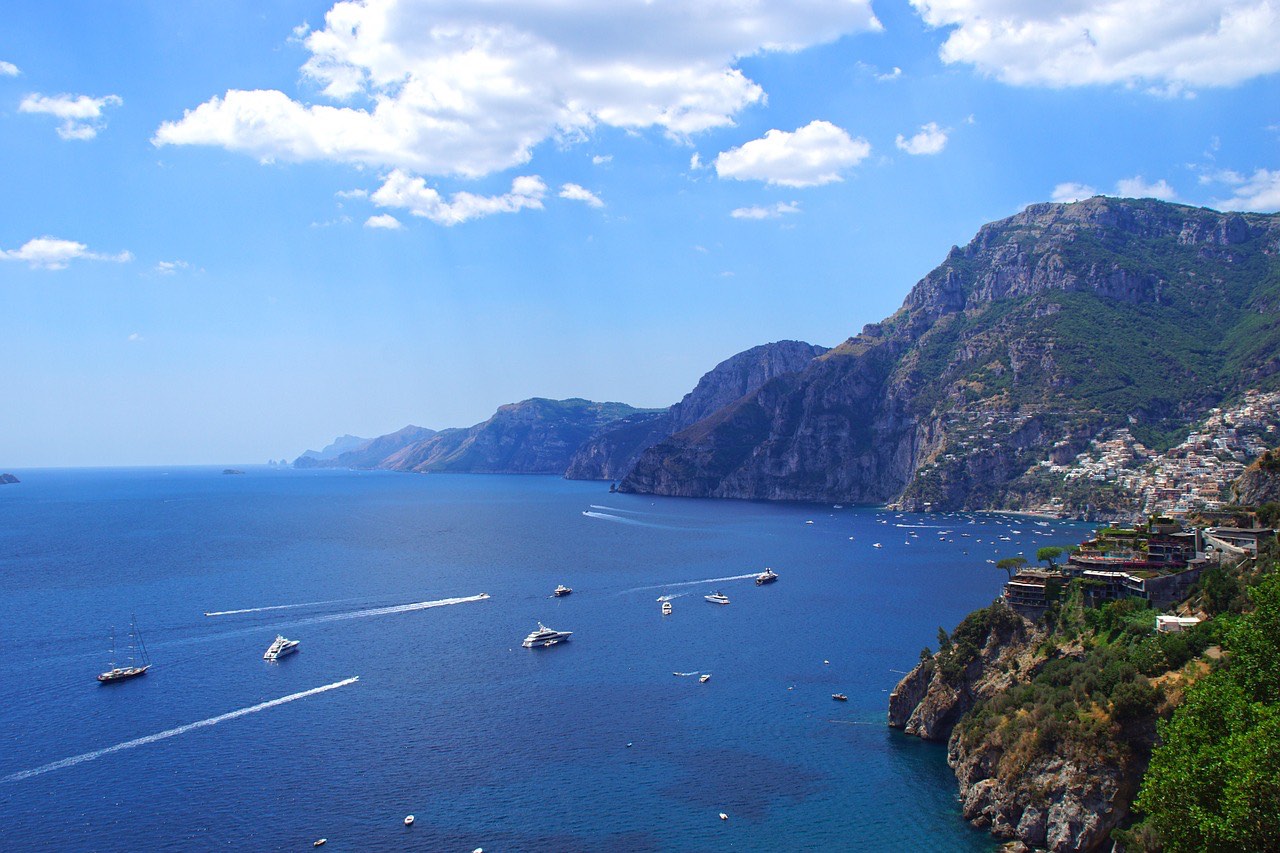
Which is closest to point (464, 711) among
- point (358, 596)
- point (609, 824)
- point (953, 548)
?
point (609, 824)

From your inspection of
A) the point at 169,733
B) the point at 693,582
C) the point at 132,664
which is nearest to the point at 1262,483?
the point at 693,582

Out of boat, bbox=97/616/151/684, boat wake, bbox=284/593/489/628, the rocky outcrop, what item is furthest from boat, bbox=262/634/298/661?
the rocky outcrop

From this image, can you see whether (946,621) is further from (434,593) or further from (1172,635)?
(434,593)

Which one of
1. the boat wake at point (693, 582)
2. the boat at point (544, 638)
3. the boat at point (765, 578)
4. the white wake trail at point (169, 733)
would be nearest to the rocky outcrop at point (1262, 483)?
the boat at point (765, 578)

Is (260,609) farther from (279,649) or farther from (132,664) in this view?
(132,664)

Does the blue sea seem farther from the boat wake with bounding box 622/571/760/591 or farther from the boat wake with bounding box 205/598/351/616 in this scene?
the boat wake with bounding box 622/571/760/591
